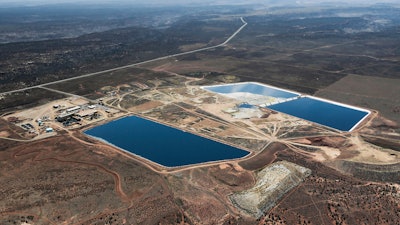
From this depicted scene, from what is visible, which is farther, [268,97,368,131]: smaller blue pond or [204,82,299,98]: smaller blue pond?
[204,82,299,98]: smaller blue pond

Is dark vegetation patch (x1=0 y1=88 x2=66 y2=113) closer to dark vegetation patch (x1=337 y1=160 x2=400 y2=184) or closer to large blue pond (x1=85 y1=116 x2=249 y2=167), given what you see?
large blue pond (x1=85 y1=116 x2=249 y2=167)

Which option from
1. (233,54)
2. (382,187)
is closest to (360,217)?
(382,187)

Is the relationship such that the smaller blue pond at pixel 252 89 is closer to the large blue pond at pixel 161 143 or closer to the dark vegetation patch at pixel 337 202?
the large blue pond at pixel 161 143

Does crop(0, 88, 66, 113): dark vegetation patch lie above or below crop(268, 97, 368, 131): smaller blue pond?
above

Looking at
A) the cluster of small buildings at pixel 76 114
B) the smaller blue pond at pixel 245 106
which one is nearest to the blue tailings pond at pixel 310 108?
the smaller blue pond at pixel 245 106

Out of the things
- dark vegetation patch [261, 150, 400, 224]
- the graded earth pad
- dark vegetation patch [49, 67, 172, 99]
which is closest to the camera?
dark vegetation patch [261, 150, 400, 224]

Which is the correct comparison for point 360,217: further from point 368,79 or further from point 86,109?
point 368,79

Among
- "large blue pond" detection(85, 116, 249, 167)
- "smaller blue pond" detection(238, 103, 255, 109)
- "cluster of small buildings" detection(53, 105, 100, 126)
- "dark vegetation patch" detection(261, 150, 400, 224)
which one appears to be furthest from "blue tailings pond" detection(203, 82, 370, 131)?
"cluster of small buildings" detection(53, 105, 100, 126)
